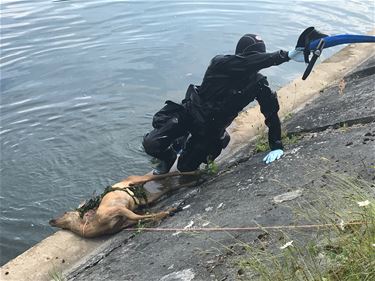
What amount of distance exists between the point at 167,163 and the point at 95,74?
5289 millimetres

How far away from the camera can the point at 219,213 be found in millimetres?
4523

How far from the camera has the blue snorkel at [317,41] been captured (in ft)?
15.5

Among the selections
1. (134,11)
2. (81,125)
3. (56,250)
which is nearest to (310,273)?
(56,250)

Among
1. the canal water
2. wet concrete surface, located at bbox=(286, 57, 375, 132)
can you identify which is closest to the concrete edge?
wet concrete surface, located at bbox=(286, 57, 375, 132)

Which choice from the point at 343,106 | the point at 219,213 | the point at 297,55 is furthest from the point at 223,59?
the point at 343,106

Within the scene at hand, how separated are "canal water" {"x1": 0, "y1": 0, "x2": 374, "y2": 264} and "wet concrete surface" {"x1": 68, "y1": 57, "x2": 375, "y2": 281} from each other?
1.93 meters

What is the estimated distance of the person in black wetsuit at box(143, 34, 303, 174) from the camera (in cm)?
518

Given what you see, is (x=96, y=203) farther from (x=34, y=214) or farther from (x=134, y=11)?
(x=134, y=11)

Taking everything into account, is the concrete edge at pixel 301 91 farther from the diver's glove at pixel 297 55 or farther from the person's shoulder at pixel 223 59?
the diver's glove at pixel 297 55

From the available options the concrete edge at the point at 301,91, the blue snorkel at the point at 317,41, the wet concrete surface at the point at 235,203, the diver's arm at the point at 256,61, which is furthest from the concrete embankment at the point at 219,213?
the diver's arm at the point at 256,61

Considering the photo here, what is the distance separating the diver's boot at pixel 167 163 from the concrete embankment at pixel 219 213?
0.53m

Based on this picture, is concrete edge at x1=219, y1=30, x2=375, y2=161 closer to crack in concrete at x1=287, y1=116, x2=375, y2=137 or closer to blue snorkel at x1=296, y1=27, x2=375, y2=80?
crack in concrete at x1=287, y1=116, x2=375, y2=137

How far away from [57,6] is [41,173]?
10.0m

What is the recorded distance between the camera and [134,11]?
15.3 m
